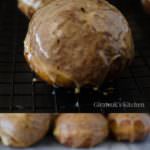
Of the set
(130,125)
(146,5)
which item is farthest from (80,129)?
(146,5)

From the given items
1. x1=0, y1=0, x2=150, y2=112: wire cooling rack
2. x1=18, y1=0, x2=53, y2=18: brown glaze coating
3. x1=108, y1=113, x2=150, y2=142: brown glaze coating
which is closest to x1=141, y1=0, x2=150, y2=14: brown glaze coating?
x1=0, y1=0, x2=150, y2=112: wire cooling rack

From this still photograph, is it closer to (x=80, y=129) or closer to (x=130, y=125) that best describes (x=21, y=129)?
(x=80, y=129)

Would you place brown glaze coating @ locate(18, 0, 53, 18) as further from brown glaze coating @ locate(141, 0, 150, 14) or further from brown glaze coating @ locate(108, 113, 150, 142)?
brown glaze coating @ locate(108, 113, 150, 142)

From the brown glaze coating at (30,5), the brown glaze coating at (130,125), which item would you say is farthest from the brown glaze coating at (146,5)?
the brown glaze coating at (130,125)

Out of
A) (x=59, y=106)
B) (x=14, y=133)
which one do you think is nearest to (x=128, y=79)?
(x=59, y=106)

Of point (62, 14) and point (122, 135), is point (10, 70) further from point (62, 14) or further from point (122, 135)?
point (122, 135)

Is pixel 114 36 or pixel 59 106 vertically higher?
pixel 114 36
